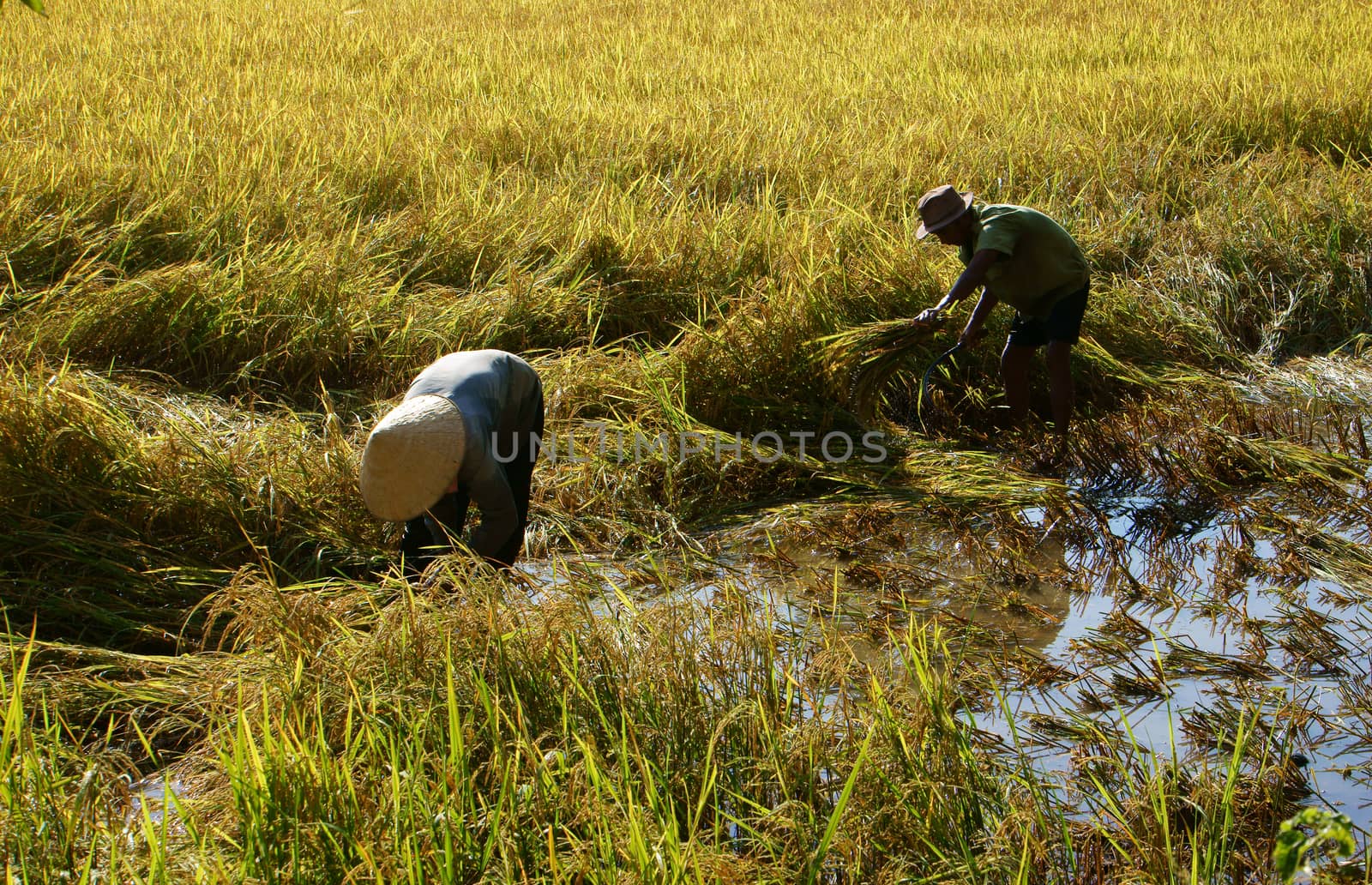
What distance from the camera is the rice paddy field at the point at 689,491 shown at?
6.79 ft

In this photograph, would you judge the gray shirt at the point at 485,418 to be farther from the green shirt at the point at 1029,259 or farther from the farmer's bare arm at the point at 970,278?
the green shirt at the point at 1029,259

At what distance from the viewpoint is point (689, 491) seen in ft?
13.2

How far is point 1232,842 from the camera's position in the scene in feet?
7.07

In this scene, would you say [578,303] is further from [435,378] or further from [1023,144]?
[1023,144]

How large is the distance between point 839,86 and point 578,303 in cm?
388

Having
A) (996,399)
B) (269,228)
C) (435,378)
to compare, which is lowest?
(996,399)

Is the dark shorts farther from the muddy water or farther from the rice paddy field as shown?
the muddy water

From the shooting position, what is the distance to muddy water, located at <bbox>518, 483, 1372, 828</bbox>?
2572 mm

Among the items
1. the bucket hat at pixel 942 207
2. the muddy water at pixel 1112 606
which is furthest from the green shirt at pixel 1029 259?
the muddy water at pixel 1112 606

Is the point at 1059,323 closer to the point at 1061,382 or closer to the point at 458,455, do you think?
the point at 1061,382

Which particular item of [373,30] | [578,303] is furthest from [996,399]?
[373,30]

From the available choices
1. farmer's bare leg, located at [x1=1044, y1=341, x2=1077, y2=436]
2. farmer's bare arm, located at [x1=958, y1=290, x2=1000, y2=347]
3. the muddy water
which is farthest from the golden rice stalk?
the muddy water

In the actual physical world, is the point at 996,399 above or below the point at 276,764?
below

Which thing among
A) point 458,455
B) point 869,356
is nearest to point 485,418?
point 458,455
